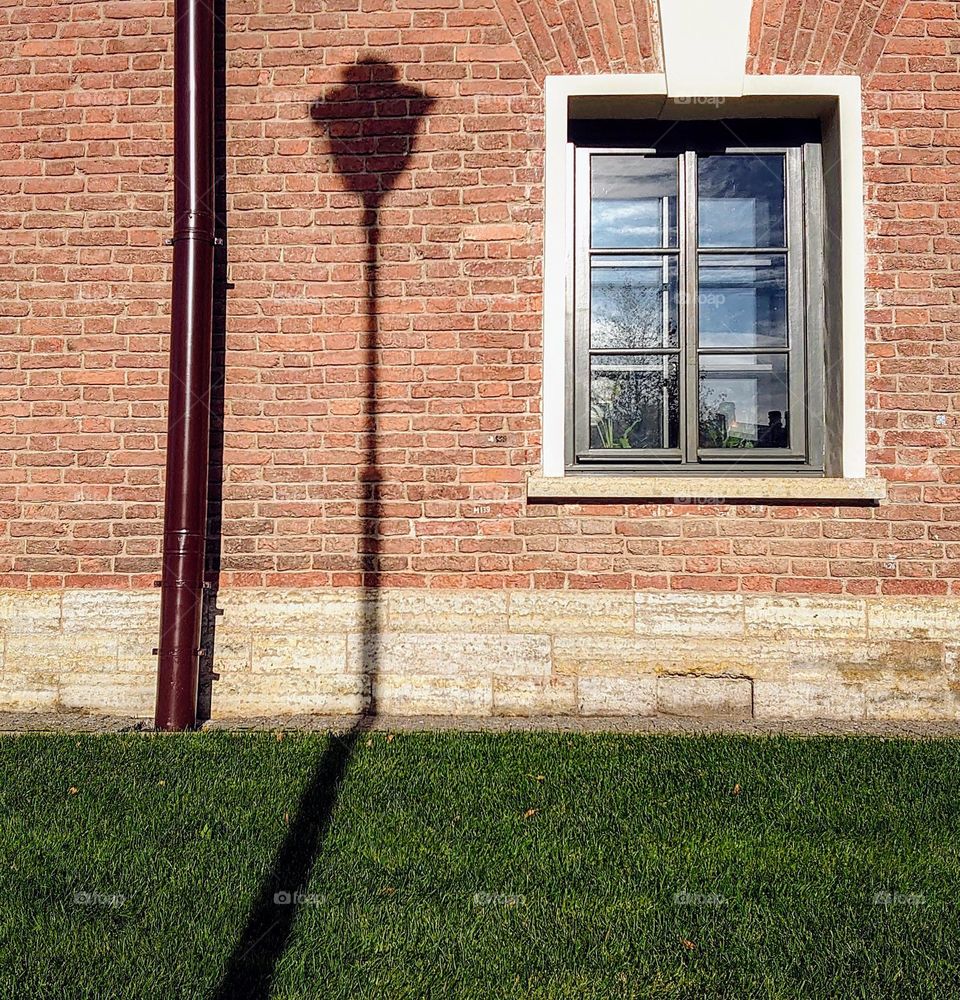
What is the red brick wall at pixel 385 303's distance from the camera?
4824 millimetres

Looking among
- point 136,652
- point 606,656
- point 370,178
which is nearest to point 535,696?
point 606,656

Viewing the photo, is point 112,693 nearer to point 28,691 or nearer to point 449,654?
point 28,691

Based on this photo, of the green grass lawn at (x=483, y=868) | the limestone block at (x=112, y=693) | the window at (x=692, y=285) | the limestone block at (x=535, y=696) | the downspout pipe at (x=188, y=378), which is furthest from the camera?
the window at (x=692, y=285)

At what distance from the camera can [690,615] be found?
4793mm

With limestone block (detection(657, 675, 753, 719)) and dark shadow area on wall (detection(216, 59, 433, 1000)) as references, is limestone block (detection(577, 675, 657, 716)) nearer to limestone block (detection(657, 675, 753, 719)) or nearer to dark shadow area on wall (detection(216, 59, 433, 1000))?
limestone block (detection(657, 675, 753, 719))

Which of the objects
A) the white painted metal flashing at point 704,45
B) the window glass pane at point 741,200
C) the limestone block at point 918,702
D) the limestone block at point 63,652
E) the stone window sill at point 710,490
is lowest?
the limestone block at point 918,702

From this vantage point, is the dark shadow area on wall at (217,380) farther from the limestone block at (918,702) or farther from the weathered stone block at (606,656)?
the limestone block at (918,702)

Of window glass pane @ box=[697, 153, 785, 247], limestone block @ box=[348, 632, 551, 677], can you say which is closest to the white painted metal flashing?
window glass pane @ box=[697, 153, 785, 247]

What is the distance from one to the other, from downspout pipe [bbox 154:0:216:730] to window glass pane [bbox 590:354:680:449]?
2.18 m

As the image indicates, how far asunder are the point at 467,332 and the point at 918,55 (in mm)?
2871

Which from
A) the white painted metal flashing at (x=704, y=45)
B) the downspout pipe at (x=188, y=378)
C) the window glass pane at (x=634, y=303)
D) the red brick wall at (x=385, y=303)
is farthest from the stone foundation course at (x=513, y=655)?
the white painted metal flashing at (x=704, y=45)

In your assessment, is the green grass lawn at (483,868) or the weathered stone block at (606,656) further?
the weathered stone block at (606,656)

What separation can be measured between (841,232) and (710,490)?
62.8 inches

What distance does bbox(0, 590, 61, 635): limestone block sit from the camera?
4957 millimetres
